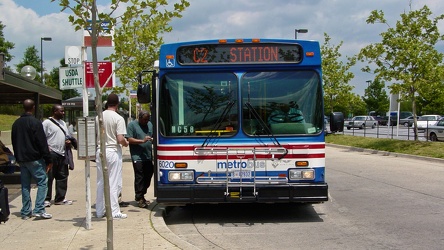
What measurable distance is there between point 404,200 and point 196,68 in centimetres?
537

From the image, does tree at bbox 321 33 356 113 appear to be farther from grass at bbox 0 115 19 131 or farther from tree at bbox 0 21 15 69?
tree at bbox 0 21 15 69

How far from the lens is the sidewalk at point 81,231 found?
641 cm

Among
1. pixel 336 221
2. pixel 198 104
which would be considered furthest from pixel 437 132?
pixel 198 104

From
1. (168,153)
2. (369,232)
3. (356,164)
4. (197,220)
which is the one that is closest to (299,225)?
(369,232)

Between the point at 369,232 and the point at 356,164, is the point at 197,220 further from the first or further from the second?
the point at 356,164

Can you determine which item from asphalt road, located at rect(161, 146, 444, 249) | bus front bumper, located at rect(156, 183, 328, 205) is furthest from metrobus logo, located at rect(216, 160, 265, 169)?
asphalt road, located at rect(161, 146, 444, 249)

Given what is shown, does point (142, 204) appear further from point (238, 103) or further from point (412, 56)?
point (412, 56)

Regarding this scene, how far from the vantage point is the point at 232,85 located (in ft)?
26.8

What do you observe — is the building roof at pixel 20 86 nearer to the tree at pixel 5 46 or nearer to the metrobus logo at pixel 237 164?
the metrobus logo at pixel 237 164

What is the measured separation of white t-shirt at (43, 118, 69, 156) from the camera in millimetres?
8773

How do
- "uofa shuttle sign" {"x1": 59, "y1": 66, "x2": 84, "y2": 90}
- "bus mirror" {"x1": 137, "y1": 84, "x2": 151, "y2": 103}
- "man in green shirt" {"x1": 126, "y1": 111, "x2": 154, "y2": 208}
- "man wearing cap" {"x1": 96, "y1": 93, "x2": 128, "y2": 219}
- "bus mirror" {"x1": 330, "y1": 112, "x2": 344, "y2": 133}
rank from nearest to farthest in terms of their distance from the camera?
"man wearing cap" {"x1": 96, "y1": 93, "x2": 128, "y2": 219} → "uofa shuttle sign" {"x1": 59, "y1": 66, "x2": 84, "y2": 90} → "bus mirror" {"x1": 137, "y1": 84, "x2": 151, "y2": 103} → "bus mirror" {"x1": 330, "y1": 112, "x2": 344, "y2": 133} → "man in green shirt" {"x1": 126, "y1": 111, "x2": 154, "y2": 208}

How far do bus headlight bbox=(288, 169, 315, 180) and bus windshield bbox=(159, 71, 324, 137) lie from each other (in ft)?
2.04

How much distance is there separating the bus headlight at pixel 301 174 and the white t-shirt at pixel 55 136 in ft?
13.5

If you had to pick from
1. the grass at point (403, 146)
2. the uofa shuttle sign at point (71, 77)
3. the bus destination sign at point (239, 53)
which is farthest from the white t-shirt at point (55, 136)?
the grass at point (403, 146)
